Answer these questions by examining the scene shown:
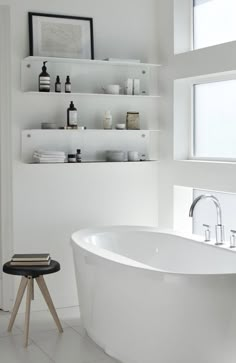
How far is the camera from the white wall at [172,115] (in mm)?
4215

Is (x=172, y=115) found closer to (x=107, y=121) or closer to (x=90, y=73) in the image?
(x=107, y=121)

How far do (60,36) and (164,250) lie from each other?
1819 millimetres

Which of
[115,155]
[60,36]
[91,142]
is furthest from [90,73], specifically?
[115,155]

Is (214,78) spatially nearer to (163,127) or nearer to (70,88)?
(163,127)

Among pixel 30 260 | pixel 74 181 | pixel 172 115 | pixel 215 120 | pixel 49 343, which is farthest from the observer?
pixel 172 115

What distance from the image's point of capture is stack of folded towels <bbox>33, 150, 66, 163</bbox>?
4.49m

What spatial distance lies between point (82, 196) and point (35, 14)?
144 centimetres

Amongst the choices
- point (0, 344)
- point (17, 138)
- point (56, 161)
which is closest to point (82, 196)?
point (56, 161)

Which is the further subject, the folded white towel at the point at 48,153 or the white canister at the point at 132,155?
the white canister at the point at 132,155

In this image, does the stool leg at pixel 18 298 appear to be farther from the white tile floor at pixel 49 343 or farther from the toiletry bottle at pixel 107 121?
the toiletry bottle at pixel 107 121

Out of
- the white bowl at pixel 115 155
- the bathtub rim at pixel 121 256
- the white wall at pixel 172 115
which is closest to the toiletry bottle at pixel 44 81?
the white bowl at pixel 115 155

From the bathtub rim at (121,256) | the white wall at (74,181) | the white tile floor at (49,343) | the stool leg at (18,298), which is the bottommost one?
Answer: the white tile floor at (49,343)

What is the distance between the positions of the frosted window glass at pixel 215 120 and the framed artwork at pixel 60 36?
0.95 m

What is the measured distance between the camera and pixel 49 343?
393 centimetres
